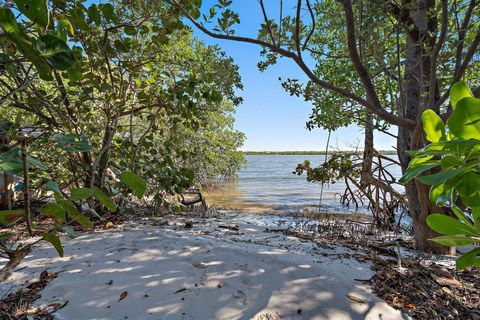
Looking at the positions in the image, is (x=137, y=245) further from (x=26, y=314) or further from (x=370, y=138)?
(x=370, y=138)

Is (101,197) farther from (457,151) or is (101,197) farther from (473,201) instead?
(473,201)

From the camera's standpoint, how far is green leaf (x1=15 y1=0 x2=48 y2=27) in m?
0.58

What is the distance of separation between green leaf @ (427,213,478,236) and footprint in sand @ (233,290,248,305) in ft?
3.36

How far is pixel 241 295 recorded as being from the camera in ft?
5.03

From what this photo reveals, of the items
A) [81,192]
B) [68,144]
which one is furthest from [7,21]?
[81,192]

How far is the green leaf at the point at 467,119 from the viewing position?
1.81 ft

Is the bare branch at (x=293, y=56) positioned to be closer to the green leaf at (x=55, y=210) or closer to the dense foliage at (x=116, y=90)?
the dense foliage at (x=116, y=90)

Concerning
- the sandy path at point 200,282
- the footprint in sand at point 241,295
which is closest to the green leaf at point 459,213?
the sandy path at point 200,282

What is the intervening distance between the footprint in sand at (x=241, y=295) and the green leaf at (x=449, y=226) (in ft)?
3.36

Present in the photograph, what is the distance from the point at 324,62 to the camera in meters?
5.28

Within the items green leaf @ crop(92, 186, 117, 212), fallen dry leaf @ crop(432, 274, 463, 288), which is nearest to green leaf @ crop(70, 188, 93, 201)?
green leaf @ crop(92, 186, 117, 212)

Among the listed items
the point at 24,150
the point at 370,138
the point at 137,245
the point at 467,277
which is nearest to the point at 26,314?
the point at 137,245

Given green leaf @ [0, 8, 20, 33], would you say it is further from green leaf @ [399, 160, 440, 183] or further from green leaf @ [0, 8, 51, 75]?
green leaf @ [399, 160, 440, 183]

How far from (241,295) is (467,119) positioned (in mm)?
1358
